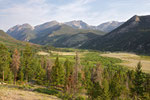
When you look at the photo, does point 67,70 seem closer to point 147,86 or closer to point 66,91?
point 66,91

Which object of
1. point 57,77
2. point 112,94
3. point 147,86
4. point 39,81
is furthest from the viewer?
point 39,81

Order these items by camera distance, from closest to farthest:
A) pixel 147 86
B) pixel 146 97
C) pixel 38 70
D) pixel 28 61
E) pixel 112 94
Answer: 1. pixel 146 97
2. pixel 147 86
3. pixel 112 94
4. pixel 28 61
5. pixel 38 70

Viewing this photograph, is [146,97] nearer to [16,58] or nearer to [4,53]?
[16,58]

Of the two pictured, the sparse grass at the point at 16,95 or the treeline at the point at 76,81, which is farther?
the treeline at the point at 76,81

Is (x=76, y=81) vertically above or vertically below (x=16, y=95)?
below

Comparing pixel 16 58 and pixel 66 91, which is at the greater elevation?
pixel 16 58

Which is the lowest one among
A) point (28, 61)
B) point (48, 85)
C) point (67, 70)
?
point (48, 85)

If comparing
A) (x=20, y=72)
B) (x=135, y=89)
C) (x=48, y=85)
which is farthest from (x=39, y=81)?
(x=135, y=89)

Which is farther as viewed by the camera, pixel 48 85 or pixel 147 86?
pixel 48 85

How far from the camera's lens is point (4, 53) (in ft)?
179

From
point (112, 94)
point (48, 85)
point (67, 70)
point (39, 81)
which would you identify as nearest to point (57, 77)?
point (48, 85)

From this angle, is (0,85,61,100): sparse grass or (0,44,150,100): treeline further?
(0,44,150,100): treeline

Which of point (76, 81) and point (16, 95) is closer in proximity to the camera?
point (16, 95)

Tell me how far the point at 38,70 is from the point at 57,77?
21.7 m
